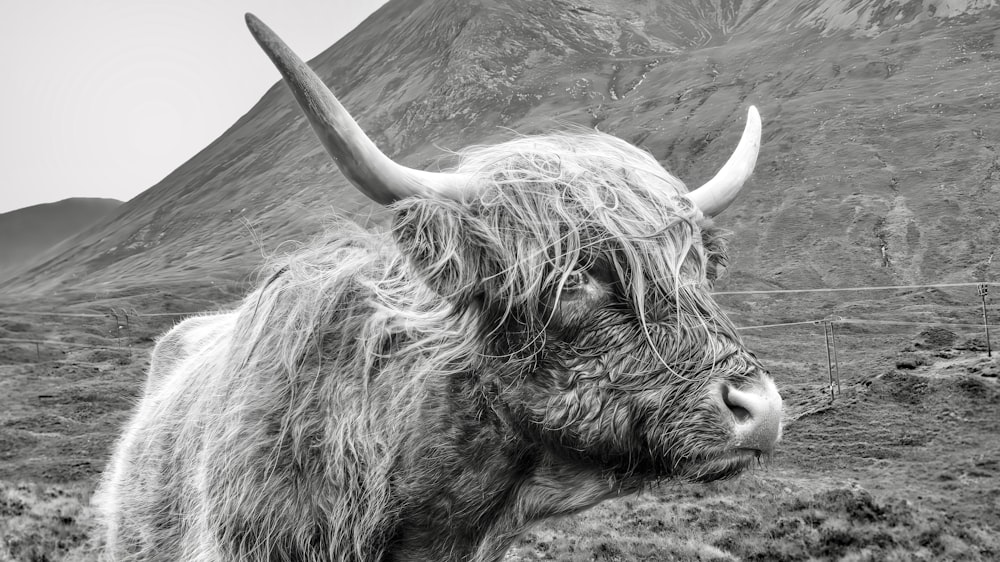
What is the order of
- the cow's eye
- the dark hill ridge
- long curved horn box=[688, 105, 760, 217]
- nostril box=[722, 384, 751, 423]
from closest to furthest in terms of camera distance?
nostril box=[722, 384, 751, 423]
the cow's eye
long curved horn box=[688, 105, 760, 217]
the dark hill ridge


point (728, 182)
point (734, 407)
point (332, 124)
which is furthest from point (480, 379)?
point (728, 182)

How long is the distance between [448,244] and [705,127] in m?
97.6

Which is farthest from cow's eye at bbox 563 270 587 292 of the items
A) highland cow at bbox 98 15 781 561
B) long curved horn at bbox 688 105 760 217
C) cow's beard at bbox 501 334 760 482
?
long curved horn at bbox 688 105 760 217

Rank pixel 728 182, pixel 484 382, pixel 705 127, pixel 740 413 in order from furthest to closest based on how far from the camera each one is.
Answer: pixel 705 127
pixel 728 182
pixel 484 382
pixel 740 413

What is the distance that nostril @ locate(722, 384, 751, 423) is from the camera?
188 centimetres

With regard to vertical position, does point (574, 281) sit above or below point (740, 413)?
above

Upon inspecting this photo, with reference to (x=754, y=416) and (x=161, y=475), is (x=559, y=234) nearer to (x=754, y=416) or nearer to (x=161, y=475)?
(x=754, y=416)

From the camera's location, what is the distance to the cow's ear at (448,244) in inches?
80.8

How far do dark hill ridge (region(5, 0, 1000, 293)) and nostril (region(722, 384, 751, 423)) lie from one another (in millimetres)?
1426

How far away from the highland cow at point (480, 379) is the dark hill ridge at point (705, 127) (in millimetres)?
722

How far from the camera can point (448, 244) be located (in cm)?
205

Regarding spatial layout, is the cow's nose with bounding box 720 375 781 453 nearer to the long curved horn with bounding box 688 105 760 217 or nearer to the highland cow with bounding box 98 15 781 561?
the highland cow with bounding box 98 15 781 561

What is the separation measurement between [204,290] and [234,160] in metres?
121

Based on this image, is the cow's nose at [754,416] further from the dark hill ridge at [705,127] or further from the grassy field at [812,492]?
the dark hill ridge at [705,127]
